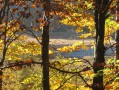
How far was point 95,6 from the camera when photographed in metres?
6.18

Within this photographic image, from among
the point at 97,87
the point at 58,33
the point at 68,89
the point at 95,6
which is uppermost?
the point at 58,33

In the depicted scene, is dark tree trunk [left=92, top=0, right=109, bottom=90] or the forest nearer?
the forest

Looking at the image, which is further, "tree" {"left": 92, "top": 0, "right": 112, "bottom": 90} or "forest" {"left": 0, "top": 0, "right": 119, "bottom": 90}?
"tree" {"left": 92, "top": 0, "right": 112, "bottom": 90}

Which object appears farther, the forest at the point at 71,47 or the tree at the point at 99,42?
the tree at the point at 99,42

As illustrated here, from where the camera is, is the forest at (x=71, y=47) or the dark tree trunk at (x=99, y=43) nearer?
the forest at (x=71, y=47)

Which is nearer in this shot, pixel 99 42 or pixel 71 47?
pixel 99 42

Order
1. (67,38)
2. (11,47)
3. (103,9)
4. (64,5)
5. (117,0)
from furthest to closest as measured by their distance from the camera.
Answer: (67,38)
(11,47)
(64,5)
(117,0)
(103,9)

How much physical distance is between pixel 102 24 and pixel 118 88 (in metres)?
2.26

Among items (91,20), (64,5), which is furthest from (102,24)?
(91,20)

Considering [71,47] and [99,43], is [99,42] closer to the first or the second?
[99,43]

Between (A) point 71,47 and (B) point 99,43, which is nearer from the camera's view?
(B) point 99,43

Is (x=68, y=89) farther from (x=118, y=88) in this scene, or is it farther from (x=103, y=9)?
(x=103, y=9)

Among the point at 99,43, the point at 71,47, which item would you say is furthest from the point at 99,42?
the point at 71,47

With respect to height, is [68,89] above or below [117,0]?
below
